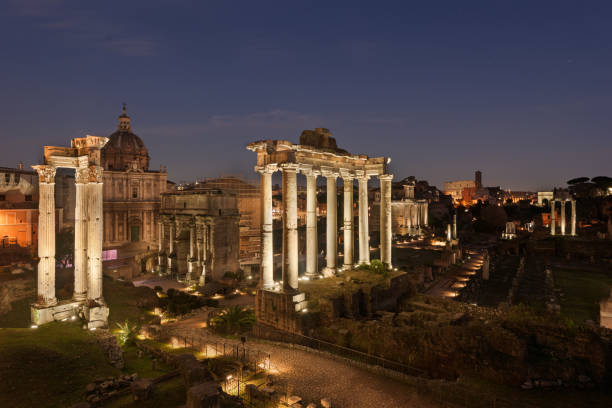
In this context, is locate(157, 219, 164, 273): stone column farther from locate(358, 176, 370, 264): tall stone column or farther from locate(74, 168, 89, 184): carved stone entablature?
locate(358, 176, 370, 264): tall stone column

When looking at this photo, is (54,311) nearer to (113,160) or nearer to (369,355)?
(369,355)

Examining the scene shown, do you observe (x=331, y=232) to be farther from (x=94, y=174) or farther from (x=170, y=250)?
(x=170, y=250)

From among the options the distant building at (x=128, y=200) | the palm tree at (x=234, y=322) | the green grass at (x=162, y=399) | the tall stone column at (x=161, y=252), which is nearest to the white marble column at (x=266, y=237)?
the palm tree at (x=234, y=322)

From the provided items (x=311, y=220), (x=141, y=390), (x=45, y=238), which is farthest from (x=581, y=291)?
(x=45, y=238)

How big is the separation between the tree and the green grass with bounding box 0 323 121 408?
22.3 meters

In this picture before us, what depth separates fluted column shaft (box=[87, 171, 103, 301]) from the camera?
60.0 feet

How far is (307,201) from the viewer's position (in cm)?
2064

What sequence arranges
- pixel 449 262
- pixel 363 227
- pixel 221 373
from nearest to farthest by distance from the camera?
pixel 221 373 → pixel 363 227 → pixel 449 262

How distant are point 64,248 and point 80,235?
74.8ft

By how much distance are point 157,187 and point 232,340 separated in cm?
3739

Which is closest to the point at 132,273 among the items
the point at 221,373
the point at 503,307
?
the point at 221,373

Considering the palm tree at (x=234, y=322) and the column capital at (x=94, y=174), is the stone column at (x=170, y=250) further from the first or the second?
the palm tree at (x=234, y=322)

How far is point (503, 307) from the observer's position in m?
19.4

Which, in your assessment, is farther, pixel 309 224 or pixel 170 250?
pixel 170 250
